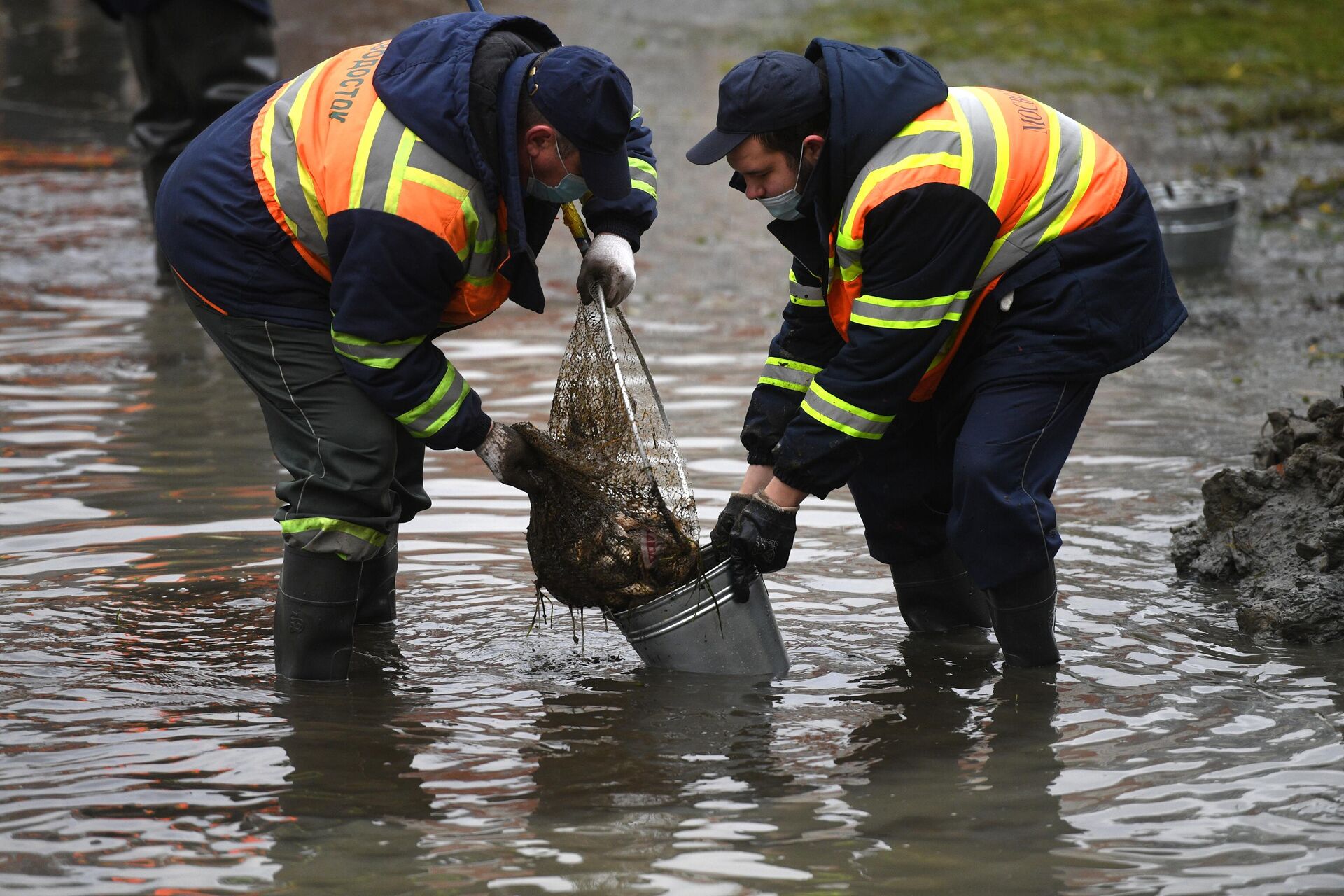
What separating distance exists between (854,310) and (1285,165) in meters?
8.42

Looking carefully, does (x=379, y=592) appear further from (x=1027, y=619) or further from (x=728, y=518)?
(x=1027, y=619)

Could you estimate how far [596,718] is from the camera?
3.86 metres

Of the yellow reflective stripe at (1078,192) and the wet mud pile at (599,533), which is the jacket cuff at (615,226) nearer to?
the wet mud pile at (599,533)

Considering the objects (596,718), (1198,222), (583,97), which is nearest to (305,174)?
(583,97)

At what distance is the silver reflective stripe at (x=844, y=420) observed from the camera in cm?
366

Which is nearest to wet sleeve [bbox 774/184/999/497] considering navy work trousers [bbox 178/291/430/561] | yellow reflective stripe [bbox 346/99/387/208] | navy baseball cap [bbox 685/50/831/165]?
navy baseball cap [bbox 685/50/831/165]

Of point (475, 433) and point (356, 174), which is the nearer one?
point (356, 174)

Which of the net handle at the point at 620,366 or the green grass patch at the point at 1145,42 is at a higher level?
the green grass patch at the point at 1145,42

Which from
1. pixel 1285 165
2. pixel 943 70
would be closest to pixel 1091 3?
pixel 943 70

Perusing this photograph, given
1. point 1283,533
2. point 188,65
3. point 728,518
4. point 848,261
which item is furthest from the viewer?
point 188,65

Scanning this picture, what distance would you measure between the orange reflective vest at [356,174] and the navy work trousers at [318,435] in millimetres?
241

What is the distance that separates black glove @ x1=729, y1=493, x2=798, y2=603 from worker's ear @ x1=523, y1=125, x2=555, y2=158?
1021 millimetres

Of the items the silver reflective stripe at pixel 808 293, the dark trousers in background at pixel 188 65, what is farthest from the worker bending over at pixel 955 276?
the dark trousers in background at pixel 188 65

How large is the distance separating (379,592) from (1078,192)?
2.28 m
